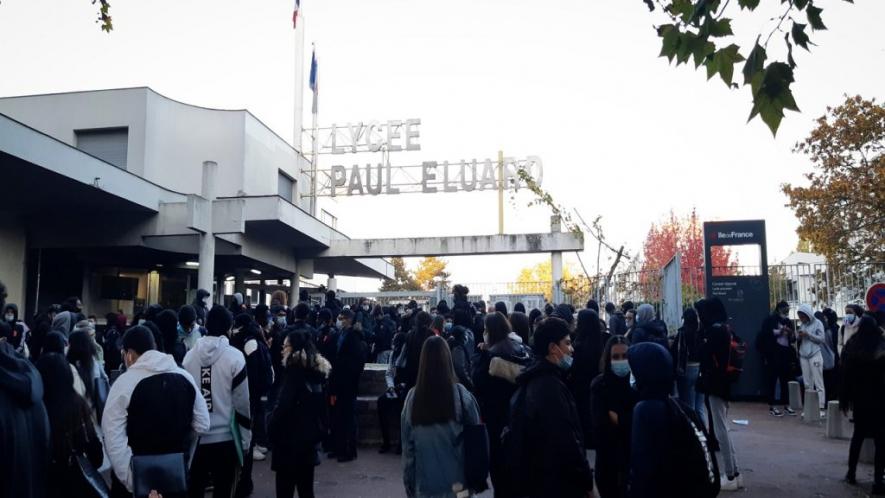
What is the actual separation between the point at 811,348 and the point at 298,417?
1013 cm

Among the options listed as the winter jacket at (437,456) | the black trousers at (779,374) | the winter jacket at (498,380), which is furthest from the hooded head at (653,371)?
the black trousers at (779,374)

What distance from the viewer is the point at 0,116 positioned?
13508 millimetres

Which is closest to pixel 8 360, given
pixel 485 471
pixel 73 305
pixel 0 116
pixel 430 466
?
pixel 430 466

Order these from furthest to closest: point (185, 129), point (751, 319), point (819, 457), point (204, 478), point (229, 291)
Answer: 1. point (229, 291)
2. point (185, 129)
3. point (751, 319)
4. point (819, 457)
5. point (204, 478)

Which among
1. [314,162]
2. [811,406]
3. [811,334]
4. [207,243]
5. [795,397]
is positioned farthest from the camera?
[314,162]

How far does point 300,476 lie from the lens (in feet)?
18.3

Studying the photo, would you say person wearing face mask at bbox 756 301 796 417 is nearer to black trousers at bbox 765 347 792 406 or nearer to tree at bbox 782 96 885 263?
black trousers at bbox 765 347 792 406

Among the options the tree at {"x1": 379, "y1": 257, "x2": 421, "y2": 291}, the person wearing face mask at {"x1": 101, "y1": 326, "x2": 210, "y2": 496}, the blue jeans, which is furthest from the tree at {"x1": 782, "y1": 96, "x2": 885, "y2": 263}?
the tree at {"x1": 379, "y1": 257, "x2": 421, "y2": 291}

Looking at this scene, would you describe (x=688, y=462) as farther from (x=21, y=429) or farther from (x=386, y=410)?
(x=386, y=410)

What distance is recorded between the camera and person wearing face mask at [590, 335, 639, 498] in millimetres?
5191

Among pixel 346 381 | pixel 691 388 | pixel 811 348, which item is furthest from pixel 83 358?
pixel 811 348

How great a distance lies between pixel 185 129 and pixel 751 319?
21039 millimetres

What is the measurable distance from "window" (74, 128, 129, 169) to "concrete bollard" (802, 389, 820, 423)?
22474mm

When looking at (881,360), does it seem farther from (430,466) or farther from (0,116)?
(0,116)
